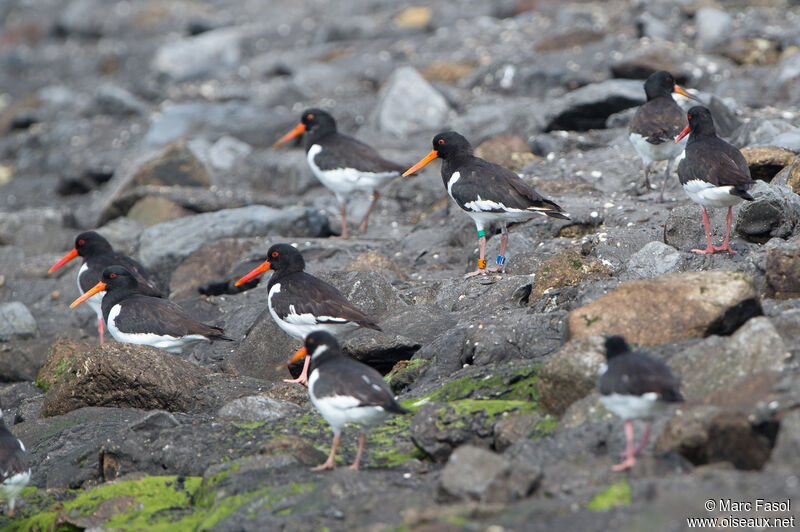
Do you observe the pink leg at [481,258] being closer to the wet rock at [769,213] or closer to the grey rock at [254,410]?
the wet rock at [769,213]

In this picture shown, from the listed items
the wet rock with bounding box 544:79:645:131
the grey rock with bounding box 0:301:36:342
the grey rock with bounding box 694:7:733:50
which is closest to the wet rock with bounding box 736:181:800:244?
the wet rock with bounding box 544:79:645:131

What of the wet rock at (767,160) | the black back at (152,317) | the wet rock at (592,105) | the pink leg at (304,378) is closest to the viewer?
the pink leg at (304,378)

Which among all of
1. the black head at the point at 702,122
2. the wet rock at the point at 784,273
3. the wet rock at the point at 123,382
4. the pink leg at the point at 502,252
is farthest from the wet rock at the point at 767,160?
the wet rock at the point at 123,382

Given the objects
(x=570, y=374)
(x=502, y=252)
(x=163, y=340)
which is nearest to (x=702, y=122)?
(x=502, y=252)

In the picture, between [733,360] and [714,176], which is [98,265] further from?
[733,360]

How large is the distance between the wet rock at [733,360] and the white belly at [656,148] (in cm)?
517

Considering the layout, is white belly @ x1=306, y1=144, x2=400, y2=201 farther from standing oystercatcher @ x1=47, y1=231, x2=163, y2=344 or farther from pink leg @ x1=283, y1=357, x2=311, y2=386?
pink leg @ x1=283, y1=357, x2=311, y2=386

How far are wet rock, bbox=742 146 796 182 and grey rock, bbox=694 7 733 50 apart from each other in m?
8.14

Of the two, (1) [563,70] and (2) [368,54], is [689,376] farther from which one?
(2) [368,54]

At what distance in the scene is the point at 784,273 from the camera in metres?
7.29

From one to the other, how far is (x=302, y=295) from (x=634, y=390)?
4.07 m

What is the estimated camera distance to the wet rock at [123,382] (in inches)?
323

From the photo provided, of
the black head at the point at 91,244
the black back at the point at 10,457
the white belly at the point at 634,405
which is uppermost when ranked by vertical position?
the white belly at the point at 634,405

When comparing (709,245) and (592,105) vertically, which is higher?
(709,245)
